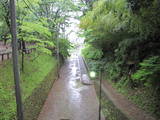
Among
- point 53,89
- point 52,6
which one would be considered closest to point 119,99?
point 53,89

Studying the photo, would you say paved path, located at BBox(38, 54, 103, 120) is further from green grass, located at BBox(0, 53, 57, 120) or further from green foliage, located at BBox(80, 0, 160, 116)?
green foliage, located at BBox(80, 0, 160, 116)

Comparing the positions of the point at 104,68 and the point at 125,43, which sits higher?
the point at 125,43

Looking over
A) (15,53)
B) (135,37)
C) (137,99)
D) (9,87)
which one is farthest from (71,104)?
(15,53)

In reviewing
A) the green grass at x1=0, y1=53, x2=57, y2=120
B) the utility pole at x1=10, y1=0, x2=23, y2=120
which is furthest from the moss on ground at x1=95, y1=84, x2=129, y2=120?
the green grass at x1=0, y1=53, x2=57, y2=120

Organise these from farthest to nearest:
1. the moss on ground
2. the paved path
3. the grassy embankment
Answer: the paved path, the moss on ground, the grassy embankment

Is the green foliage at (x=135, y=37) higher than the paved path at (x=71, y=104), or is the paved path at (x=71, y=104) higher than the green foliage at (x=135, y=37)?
the green foliage at (x=135, y=37)

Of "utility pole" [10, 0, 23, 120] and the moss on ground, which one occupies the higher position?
"utility pole" [10, 0, 23, 120]

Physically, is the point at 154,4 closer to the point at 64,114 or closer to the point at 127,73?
the point at 127,73

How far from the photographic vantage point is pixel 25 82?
910 cm

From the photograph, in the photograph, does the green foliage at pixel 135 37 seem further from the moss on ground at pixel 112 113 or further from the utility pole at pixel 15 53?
the utility pole at pixel 15 53

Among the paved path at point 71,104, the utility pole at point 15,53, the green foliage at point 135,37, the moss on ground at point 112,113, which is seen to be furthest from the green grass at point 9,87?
the green foliage at point 135,37

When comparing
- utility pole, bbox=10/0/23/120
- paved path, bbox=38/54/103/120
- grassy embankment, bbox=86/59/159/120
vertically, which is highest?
utility pole, bbox=10/0/23/120

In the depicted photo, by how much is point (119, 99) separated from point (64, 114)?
314 centimetres

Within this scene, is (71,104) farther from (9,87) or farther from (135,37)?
(135,37)
